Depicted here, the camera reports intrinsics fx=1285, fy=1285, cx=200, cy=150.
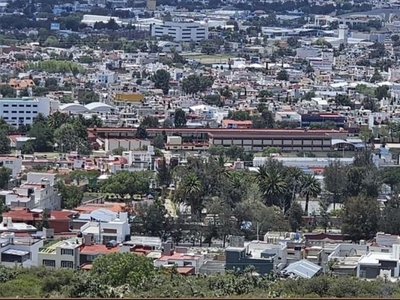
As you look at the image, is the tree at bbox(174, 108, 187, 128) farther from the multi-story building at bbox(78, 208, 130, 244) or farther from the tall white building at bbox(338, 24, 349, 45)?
the tall white building at bbox(338, 24, 349, 45)

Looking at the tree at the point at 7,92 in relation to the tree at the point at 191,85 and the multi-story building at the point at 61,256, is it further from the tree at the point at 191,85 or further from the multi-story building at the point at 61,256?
the multi-story building at the point at 61,256

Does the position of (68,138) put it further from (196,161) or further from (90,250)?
(90,250)

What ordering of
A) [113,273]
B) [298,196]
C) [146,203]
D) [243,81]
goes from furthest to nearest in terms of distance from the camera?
1. [243,81]
2. [298,196]
3. [146,203]
4. [113,273]

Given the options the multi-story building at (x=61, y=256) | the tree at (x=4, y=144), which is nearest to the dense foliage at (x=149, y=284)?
the multi-story building at (x=61, y=256)

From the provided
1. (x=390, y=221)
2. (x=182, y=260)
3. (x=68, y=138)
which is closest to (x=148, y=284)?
(x=182, y=260)

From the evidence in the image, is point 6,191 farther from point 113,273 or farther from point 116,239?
point 113,273

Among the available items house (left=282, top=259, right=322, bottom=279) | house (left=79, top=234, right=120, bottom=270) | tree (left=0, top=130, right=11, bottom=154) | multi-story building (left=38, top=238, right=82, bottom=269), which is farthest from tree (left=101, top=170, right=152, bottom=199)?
house (left=282, top=259, right=322, bottom=279)

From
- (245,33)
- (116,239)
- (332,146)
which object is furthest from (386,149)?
(245,33)

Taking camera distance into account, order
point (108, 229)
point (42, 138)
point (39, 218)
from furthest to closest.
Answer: point (42, 138) < point (39, 218) < point (108, 229)

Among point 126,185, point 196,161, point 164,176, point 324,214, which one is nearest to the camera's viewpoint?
point 324,214
